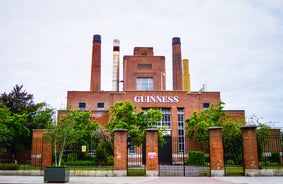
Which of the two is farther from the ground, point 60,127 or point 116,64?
point 116,64

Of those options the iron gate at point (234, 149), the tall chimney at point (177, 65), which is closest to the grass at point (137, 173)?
the iron gate at point (234, 149)

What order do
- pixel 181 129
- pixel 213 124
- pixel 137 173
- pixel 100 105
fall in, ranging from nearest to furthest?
1. pixel 137 173
2. pixel 213 124
3. pixel 181 129
4. pixel 100 105

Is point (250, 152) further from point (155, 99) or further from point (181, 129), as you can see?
point (155, 99)

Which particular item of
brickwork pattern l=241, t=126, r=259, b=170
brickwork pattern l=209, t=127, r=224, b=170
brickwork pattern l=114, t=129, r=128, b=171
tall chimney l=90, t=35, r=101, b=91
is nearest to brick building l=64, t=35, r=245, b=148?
tall chimney l=90, t=35, r=101, b=91

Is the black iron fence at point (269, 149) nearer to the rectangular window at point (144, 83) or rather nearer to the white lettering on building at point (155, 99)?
the white lettering on building at point (155, 99)

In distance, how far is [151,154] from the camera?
1916 centimetres

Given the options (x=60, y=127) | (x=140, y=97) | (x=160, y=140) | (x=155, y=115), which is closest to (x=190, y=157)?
(x=160, y=140)

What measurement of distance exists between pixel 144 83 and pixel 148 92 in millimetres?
11370

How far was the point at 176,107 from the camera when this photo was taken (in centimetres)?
3503

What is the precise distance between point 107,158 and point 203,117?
11.7 m

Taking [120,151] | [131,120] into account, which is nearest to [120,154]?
[120,151]

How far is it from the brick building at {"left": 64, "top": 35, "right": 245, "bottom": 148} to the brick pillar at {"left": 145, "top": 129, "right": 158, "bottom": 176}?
→ 12.9m

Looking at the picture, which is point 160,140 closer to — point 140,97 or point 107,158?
Answer: point 107,158

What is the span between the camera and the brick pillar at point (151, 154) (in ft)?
62.2
